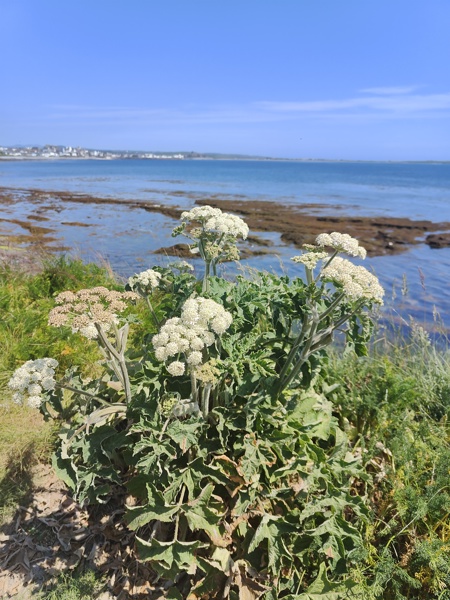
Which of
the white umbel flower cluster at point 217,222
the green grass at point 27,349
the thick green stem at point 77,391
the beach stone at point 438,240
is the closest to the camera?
the thick green stem at point 77,391

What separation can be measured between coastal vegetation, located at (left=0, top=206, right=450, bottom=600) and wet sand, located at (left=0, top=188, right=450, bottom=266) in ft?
34.8

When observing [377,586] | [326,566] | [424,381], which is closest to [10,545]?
[326,566]

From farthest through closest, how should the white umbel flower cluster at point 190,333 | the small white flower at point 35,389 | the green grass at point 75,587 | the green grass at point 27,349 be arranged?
1. the green grass at point 27,349
2. the green grass at point 75,587
3. the small white flower at point 35,389
4. the white umbel flower cluster at point 190,333

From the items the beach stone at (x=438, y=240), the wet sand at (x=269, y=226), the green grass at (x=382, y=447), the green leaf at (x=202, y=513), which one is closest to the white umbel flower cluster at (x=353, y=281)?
the green leaf at (x=202, y=513)

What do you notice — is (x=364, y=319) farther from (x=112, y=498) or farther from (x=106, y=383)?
(x=112, y=498)

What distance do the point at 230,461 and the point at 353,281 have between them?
1.39 m

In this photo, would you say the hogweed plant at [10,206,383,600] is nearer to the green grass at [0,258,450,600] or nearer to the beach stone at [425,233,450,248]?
the green grass at [0,258,450,600]

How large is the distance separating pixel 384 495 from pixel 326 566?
79 cm

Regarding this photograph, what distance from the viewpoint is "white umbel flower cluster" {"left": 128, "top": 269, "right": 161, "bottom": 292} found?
9.76ft

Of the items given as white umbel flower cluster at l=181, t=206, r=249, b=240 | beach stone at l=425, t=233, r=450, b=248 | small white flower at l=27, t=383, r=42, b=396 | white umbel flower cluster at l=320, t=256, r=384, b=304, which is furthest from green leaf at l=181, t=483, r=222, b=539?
beach stone at l=425, t=233, r=450, b=248

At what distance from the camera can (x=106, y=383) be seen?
3.20 m

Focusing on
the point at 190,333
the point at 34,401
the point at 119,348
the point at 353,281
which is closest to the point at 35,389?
the point at 34,401

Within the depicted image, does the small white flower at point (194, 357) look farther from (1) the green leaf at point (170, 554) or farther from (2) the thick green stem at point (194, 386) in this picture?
(1) the green leaf at point (170, 554)

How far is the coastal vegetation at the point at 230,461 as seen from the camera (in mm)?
2436
